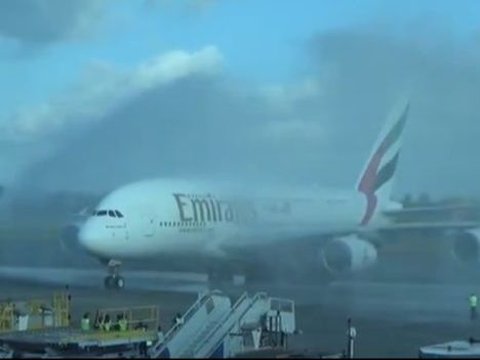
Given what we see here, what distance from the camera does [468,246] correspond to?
141 ft

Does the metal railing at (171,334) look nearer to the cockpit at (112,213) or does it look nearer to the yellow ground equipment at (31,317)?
the yellow ground equipment at (31,317)

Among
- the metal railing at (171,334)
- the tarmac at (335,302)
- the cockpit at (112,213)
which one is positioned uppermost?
the cockpit at (112,213)

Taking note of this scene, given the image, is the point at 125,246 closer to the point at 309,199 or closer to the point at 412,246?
the point at 309,199

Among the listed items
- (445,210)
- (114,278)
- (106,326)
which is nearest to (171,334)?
(106,326)

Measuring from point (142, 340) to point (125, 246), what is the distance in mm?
22850

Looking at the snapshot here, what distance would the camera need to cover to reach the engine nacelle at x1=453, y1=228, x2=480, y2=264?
42656mm

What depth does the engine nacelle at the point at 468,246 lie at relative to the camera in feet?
140

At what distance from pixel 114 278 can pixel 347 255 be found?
32.7ft

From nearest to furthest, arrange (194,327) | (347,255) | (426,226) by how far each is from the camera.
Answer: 1. (194,327)
2. (347,255)
3. (426,226)

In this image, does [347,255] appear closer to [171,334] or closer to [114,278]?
[114,278]

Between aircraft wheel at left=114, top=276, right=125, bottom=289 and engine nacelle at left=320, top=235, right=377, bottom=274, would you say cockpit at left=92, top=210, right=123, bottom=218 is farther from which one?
engine nacelle at left=320, top=235, right=377, bottom=274

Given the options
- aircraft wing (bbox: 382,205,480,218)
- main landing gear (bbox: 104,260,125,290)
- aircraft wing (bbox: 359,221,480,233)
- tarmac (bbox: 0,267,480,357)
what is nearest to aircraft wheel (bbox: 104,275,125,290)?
main landing gear (bbox: 104,260,125,290)

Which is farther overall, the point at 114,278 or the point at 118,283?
the point at 114,278

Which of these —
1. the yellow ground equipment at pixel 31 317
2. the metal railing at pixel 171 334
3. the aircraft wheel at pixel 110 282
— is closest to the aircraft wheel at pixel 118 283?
the aircraft wheel at pixel 110 282
